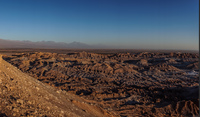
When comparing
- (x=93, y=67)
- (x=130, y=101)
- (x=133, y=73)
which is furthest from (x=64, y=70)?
(x=130, y=101)

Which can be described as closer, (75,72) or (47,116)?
(47,116)

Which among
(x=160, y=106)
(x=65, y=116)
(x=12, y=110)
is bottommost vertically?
(x=160, y=106)

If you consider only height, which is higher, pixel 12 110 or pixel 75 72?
pixel 12 110

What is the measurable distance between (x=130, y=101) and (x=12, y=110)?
10474 millimetres

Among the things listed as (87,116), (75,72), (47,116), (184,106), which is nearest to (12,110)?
(47,116)

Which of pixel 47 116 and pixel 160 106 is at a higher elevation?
pixel 47 116

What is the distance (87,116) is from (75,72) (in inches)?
676

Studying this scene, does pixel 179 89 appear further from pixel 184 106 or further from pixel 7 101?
pixel 7 101

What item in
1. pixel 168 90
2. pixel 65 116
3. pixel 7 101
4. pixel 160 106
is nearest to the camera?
pixel 7 101

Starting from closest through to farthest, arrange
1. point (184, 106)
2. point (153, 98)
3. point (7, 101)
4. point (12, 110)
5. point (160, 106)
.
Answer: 1. point (12, 110)
2. point (7, 101)
3. point (184, 106)
4. point (160, 106)
5. point (153, 98)

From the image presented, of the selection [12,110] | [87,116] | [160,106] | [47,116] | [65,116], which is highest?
[12,110]

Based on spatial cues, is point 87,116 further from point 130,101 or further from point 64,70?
point 64,70

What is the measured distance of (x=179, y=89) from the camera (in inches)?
625

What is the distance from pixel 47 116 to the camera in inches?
144
